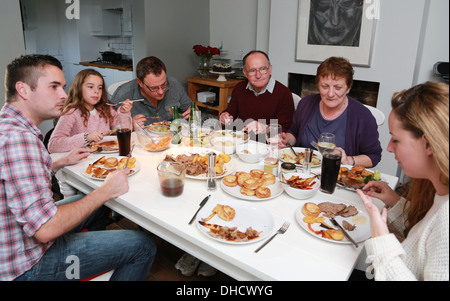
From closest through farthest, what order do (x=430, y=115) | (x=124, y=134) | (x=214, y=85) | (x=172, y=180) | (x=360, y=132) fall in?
(x=430, y=115), (x=172, y=180), (x=124, y=134), (x=360, y=132), (x=214, y=85)

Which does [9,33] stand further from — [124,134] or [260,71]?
[260,71]

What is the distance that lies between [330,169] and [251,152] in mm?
504

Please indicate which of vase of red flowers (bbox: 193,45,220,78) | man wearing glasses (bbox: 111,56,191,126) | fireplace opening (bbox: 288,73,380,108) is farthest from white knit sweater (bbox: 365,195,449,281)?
vase of red flowers (bbox: 193,45,220,78)

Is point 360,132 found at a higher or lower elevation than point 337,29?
lower

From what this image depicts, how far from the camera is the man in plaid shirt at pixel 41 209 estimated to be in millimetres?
1120

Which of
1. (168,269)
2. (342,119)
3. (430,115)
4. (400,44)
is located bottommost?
(168,269)

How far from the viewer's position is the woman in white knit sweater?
0.83m

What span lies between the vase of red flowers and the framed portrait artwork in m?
1.24

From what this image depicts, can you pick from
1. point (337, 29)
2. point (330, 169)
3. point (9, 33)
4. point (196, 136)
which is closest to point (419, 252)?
point (330, 169)

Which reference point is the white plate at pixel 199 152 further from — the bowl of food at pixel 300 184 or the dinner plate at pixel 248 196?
the bowl of food at pixel 300 184

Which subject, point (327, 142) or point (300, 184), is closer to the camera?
point (300, 184)

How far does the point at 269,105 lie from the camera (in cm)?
267

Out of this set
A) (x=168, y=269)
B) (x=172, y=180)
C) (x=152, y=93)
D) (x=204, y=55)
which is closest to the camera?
(x=172, y=180)

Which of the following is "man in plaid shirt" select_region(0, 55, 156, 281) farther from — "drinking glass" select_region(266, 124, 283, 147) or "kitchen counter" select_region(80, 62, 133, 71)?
"kitchen counter" select_region(80, 62, 133, 71)
